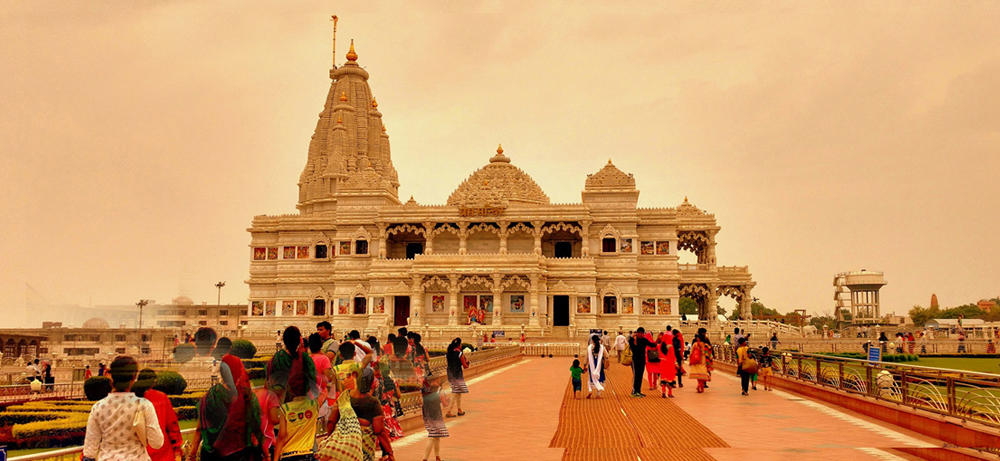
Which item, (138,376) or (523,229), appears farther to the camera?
(523,229)

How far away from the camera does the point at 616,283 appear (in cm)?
6191

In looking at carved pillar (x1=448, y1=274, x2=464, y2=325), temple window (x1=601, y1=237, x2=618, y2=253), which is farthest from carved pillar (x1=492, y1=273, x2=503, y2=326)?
temple window (x1=601, y1=237, x2=618, y2=253)

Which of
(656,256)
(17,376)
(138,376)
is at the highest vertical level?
(656,256)

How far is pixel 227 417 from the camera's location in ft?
25.3

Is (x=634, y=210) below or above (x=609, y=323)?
above

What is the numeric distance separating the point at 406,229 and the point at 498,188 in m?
8.13

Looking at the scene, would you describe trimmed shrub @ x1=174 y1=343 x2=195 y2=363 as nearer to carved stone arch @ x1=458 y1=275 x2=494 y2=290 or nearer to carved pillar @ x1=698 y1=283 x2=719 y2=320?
carved stone arch @ x1=458 y1=275 x2=494 y2=290

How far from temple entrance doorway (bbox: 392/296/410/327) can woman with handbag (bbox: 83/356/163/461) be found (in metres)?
54.4

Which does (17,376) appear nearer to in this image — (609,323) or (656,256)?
(609,323)

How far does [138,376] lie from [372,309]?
54.6 m

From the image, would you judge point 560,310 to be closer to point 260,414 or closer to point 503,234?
point 503,234

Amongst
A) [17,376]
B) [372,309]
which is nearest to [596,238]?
[372,309]

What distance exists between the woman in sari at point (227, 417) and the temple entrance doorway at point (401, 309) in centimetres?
5377

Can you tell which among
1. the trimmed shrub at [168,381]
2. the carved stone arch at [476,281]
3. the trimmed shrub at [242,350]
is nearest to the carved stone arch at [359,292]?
the carved stone arch at [476,281]
